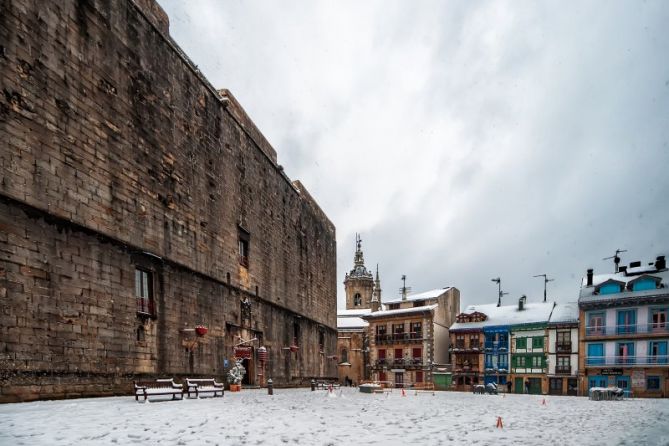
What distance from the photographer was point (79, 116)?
12.4 metres

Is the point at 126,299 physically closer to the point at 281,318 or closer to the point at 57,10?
the point at 57,10

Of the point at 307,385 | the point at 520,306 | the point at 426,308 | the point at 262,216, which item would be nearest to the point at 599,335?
the point at 520,306

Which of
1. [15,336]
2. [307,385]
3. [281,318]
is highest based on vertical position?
[15,336]

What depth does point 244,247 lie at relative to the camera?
23.6 meters

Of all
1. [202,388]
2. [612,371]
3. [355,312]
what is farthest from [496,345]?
[202,388]

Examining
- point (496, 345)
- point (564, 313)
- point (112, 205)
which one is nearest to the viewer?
point (112, 205)

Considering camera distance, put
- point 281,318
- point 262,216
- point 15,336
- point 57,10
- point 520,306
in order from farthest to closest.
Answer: point 520,306 < point 281,318 < point 262,216 < point 57,10 < point 15,336

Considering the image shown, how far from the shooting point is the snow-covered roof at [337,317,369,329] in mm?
60969

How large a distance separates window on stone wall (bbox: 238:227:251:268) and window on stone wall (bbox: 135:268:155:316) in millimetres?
7478

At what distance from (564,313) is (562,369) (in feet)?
16.1

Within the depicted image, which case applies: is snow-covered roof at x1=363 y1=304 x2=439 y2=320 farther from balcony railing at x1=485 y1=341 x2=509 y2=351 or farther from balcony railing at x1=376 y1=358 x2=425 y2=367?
balcony railing at x1=485 y1=341 x2=509 y2=351

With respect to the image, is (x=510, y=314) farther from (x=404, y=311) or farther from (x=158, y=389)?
(x=158, y=389)

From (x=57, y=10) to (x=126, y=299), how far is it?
8239mm

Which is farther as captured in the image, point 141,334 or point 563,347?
point 563,347
